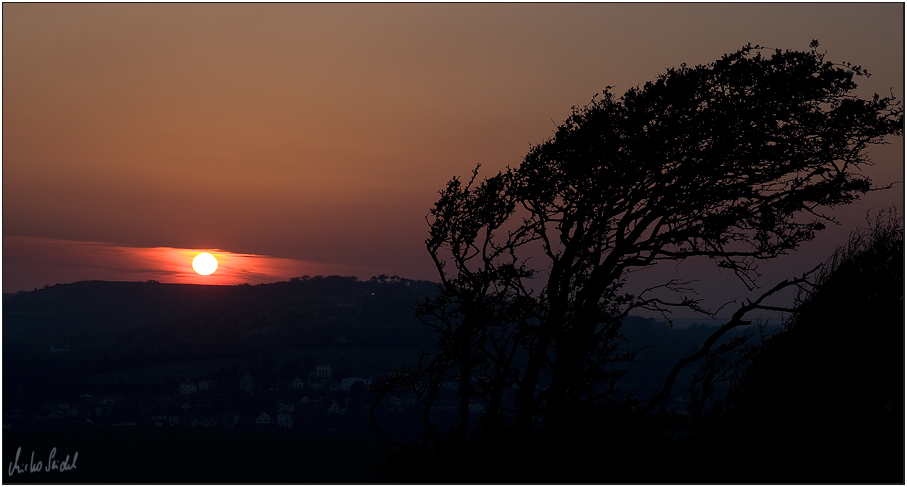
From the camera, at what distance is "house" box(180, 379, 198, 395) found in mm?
156750

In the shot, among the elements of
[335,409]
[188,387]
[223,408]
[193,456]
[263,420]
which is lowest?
[263,420]

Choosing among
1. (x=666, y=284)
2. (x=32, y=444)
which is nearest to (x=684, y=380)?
(x=32, y=444)

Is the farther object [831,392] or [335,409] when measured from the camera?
[335,409]

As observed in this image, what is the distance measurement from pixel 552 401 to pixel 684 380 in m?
128

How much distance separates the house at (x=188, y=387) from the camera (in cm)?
15675

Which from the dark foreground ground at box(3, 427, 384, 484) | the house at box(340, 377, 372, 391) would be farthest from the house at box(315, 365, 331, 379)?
the dark foreground ground at box(3, 427, 384, 484)

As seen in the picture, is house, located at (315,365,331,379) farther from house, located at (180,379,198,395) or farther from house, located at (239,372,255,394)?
house, located at (180,379,198,395)

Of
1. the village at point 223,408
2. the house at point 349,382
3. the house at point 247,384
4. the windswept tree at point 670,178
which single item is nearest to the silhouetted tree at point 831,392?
the windswept tree at point 670,178

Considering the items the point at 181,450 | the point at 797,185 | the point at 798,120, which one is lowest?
the point at 181,450

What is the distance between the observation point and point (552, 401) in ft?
50.3

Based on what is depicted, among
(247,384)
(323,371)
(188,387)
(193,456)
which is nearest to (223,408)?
(247,384)

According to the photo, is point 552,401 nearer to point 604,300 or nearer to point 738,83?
point 604,300

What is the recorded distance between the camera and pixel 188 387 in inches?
6250

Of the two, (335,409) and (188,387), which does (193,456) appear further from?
(188,387)
